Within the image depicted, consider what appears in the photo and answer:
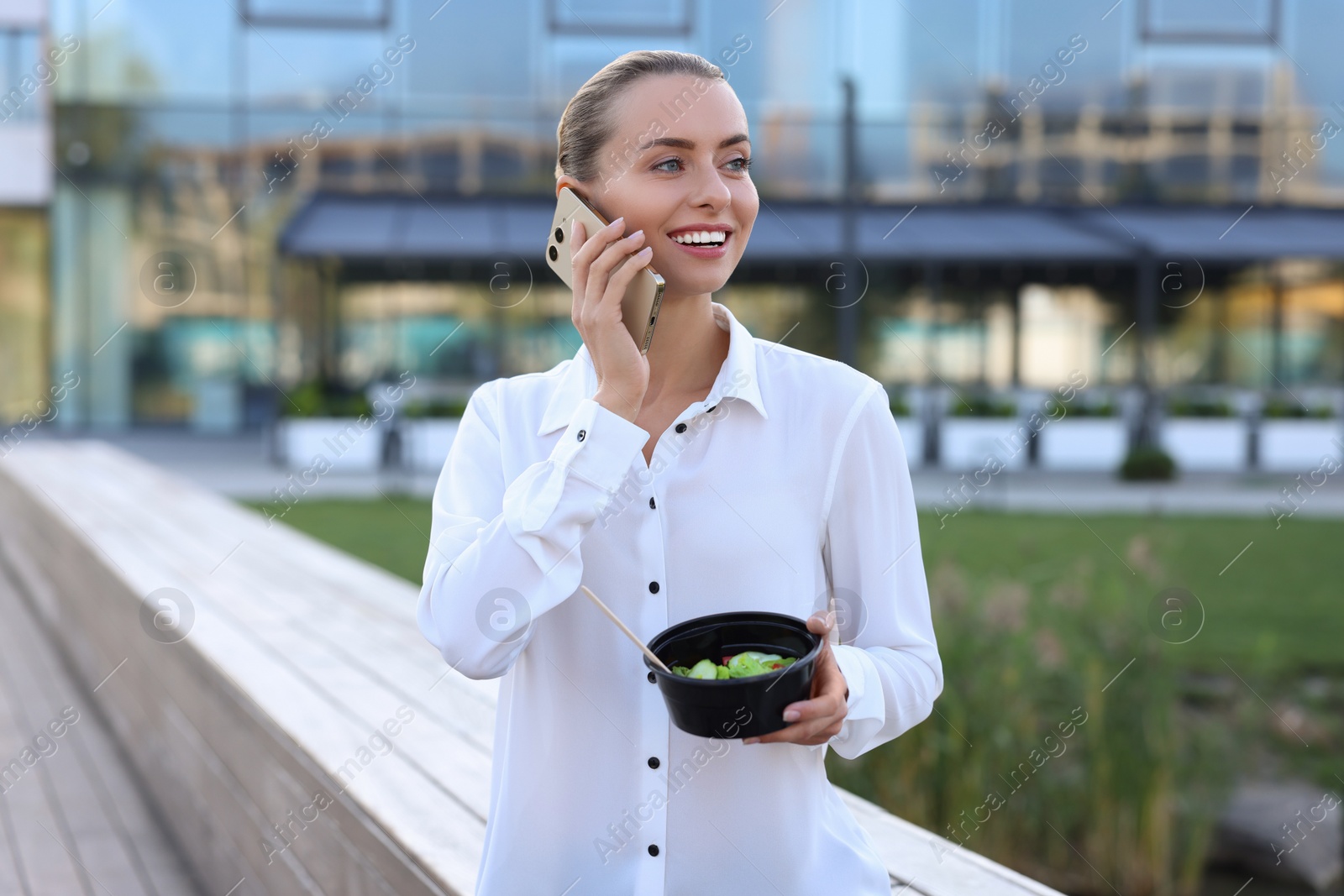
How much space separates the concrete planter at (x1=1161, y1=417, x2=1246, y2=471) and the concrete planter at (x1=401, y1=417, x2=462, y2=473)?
9.78 meters

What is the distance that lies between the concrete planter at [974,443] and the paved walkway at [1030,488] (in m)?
0.38

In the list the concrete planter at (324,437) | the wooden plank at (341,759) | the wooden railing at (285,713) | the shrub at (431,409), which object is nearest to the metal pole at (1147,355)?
the shrub at (431,409)

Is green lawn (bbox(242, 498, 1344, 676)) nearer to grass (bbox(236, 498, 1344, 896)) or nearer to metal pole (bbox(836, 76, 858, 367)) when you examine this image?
grass (bbox(236, 498, 1344, 896))

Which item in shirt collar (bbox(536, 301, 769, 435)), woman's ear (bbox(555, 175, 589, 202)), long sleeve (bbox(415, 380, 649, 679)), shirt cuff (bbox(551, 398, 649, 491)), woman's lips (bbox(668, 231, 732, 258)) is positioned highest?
woman's ear (bbox(555, 175, 589, 202))

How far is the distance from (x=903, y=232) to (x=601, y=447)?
18775 millimetres

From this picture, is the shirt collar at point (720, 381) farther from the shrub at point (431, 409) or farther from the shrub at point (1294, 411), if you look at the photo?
the shrub at point (1294, 411)

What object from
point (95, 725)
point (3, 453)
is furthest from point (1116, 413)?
point (95, 725)

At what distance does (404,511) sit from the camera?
12.9m

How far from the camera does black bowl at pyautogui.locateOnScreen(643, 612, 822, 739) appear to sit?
1.47 m

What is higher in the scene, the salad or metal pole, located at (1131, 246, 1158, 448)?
the salad

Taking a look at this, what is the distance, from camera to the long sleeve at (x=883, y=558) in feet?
5.55

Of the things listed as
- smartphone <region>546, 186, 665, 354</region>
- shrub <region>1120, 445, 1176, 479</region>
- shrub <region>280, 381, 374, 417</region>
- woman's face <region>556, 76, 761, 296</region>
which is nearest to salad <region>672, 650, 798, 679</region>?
smartphone <region>546, 186, 665, 354</region>

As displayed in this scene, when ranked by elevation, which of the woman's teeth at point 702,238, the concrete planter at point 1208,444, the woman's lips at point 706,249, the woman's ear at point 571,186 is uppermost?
the woman's ear at point 571,186

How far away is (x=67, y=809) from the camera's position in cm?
514
